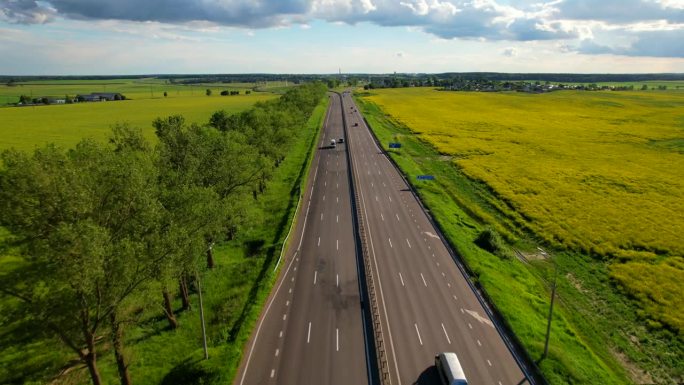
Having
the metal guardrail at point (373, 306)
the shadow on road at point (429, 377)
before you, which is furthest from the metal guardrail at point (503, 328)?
the metal guardrail at point (373, 306)

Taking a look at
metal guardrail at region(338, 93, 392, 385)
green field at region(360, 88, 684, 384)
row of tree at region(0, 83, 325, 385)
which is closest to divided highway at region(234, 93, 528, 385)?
metal guardrail at region(338, 93, 392, 385)

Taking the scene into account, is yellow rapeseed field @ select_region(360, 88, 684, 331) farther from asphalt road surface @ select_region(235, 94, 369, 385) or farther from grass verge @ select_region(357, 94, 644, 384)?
asphalt road surface @ select_region(235, 94, 369, 385)

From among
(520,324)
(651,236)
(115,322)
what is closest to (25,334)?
(115,322)

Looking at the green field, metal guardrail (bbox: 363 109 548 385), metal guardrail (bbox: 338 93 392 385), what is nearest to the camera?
metal guardrail (bbox: 338 93 392 385)

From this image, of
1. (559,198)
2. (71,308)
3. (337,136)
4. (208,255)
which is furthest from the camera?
(337,136)

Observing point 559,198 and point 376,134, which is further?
point 376,134

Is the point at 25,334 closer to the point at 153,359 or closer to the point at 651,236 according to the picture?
the point at 153,359
